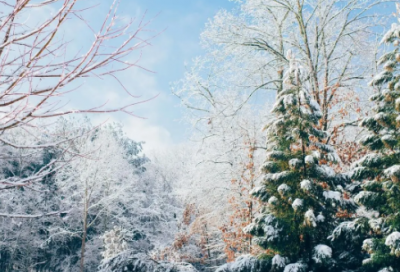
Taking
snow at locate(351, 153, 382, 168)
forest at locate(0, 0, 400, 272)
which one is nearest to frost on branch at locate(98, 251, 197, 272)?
forest at locate(0, 0, 400, 272)

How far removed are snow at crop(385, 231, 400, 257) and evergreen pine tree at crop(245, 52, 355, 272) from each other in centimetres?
116

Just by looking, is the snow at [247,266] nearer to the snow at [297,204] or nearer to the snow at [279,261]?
the snow at [279,261]

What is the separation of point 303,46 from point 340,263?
277 inches

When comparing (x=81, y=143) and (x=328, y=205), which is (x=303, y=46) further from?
(x=81, y=143)

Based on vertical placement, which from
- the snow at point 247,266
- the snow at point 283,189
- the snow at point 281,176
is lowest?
the snow at point 247,266

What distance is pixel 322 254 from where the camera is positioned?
21.6 ft

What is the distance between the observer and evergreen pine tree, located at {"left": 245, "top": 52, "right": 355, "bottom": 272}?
705 cm

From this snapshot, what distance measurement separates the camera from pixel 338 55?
10.7 metres

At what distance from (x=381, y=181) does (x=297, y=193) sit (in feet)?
5.82

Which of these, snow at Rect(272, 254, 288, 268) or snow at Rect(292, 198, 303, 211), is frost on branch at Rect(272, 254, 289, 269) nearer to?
snow at Rect(272, 254, 288, 268)

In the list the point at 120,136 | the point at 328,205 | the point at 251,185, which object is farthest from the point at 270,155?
the point at 120,136

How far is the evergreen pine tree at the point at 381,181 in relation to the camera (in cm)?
633

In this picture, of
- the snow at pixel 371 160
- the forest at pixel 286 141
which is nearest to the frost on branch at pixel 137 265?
the forest at pixel 286 141

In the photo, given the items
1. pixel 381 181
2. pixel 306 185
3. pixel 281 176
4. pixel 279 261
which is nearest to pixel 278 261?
pixel 279 261
